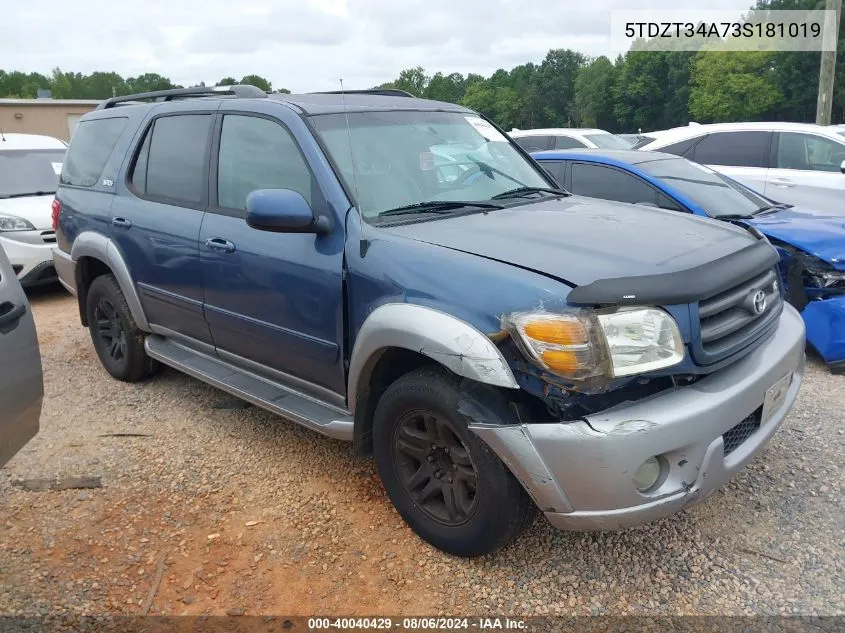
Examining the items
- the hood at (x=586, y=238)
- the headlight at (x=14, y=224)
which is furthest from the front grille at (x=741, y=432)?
the headlight at (x=14, y=224)

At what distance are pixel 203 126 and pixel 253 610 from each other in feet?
8.57

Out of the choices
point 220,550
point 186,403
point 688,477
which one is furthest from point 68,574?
point 688,477

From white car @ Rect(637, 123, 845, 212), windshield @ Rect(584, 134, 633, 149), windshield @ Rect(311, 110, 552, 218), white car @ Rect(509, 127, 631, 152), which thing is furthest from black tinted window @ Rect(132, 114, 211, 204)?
windshield @ Rect(584, 134, 633, 149)

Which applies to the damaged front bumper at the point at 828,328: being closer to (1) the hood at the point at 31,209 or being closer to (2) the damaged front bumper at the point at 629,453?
(2) the damaged front bumper at the point at 629,453

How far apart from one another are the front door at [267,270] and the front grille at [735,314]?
1.48 metres

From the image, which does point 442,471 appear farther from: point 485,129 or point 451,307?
point 485,129

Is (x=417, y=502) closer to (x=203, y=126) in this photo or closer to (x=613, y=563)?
(x=613, y=563)

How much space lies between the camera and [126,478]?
354cm

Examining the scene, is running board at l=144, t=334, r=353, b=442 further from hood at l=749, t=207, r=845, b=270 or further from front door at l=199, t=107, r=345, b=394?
hood at l=749, t=207, r=845, b=270

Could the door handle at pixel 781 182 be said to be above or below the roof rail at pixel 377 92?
below

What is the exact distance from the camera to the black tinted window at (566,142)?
11.1m

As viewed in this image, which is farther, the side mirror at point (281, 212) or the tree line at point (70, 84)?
the tree line at point (70, 84)

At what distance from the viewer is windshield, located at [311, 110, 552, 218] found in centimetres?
316

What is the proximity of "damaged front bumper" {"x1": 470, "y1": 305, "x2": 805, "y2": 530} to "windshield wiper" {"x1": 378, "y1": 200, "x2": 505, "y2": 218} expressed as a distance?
3.74 feet
